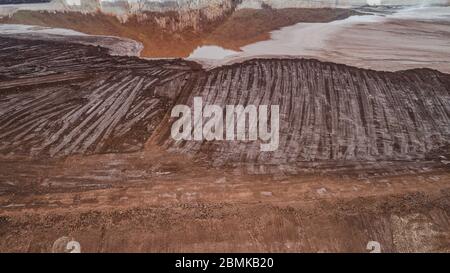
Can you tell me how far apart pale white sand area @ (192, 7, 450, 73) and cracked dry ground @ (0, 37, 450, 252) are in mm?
605

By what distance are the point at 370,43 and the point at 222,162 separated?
7226 millimetres

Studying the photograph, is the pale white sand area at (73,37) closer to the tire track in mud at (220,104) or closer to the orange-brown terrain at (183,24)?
the orange-brown terrain at (183,24)

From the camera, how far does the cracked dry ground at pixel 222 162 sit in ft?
18.1

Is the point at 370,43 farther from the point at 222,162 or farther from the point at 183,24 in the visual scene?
the point at 222,162

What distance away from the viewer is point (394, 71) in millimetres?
10188

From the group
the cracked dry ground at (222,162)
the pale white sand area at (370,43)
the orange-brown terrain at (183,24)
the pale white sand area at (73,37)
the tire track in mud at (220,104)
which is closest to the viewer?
the cracked dry ground at (222,162)

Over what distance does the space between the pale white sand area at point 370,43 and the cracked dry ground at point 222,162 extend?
1.99 ft

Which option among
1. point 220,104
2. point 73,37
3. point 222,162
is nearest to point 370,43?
point 220,104

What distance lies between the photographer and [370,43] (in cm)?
1184

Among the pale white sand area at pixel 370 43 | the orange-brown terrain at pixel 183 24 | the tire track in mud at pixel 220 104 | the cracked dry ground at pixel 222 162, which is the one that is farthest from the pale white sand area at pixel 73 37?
the pale white sand area at pixel 370 43

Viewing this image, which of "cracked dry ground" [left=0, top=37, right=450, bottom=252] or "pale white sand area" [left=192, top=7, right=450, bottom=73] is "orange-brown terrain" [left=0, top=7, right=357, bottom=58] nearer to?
"pale white sand area" [left=192, top=7, right=450, bottom=73]

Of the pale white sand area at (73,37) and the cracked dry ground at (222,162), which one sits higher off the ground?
the pale white sand area at (73,37)

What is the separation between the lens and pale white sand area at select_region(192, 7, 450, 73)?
10758 millimetres
